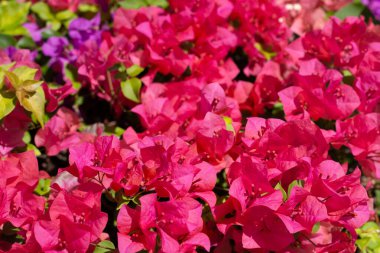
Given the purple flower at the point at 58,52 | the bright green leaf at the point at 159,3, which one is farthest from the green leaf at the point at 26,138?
the bright green leaf at the point at 159,3

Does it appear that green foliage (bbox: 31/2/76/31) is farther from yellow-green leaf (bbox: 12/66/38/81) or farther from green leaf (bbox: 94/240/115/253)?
green leaf (bbox: 94/240/115/253)

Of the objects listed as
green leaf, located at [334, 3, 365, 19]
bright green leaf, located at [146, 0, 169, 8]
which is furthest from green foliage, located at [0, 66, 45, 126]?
green leaf, located at [334, 3, 365, 19]

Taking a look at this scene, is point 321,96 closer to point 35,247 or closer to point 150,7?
point 150,7

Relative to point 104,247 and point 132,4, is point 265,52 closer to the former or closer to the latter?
point 132,4

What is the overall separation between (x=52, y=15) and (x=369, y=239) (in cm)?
134

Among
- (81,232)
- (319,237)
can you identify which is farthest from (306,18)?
(81,232)

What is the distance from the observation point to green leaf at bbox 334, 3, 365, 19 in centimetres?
189

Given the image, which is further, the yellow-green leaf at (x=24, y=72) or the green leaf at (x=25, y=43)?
the green leaf at (x=25, y=43)

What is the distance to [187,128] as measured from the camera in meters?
1.38

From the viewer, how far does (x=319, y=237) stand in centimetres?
123

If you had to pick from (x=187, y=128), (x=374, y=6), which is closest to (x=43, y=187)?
(x=187, y=128)

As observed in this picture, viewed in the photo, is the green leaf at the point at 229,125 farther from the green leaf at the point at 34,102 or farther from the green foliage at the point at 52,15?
the green foliage at the point at 52,15

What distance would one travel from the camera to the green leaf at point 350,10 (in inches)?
74.3

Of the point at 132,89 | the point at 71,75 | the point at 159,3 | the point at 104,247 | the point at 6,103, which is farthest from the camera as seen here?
the point at 159,3
